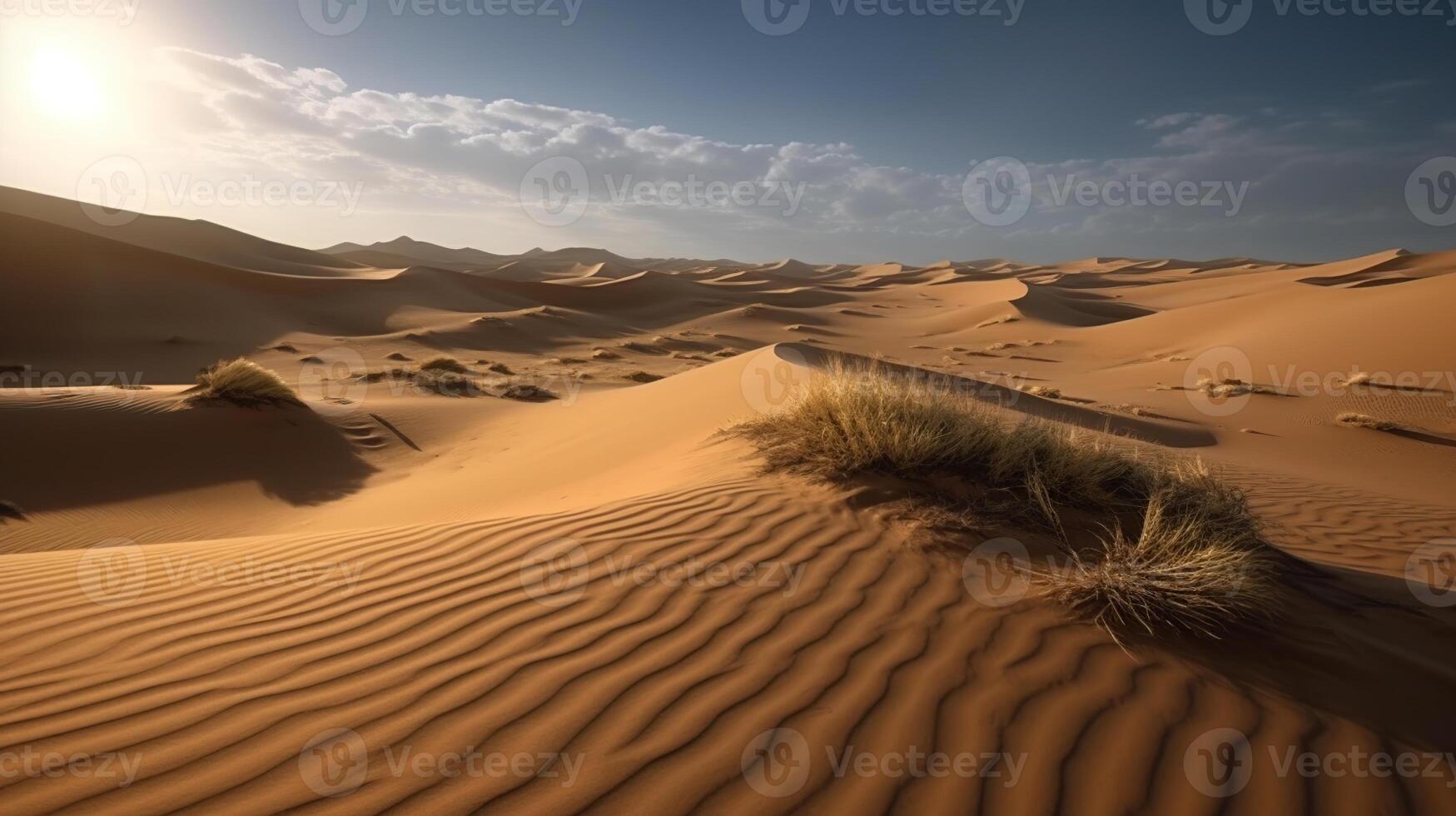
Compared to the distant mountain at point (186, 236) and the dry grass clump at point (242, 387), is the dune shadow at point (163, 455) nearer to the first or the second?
the dry grass clump at point (242, 387)

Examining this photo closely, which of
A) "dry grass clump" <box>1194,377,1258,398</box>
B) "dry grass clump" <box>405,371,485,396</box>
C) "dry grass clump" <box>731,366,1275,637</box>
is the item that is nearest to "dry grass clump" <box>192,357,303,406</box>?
"dry grass clump" <box>405,371,485,396</box>

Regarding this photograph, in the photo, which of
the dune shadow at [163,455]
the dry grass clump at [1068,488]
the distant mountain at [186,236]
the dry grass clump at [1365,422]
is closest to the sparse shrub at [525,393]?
the dune shadow at [163,455]

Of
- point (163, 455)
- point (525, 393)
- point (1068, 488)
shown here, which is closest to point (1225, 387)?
point (1068, 488)

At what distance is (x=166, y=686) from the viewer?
227 cm

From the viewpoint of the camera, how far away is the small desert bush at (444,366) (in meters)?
16.4

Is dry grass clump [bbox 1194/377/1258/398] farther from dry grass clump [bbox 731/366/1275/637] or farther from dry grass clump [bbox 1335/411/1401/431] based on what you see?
dry grass clump [bbox 731/366/1275/637]

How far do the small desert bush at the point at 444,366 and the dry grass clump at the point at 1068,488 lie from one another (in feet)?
45.4

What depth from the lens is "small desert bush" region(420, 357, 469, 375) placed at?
53.7 ft

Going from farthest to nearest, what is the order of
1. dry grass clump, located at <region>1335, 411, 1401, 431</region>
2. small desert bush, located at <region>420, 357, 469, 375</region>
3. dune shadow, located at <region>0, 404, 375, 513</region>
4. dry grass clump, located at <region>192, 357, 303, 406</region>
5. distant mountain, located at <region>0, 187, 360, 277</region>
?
distant mountain, located at <region>0, 187, 360, 277</region>, small desert bush, located at <region>420, 357, 469, 375</region>, dry grass clump, located at <region>1335, 411, 1401, 431</region>, dry grass clump, located at <region>192, 357, 303, 406</region>, dune shadow, located at <region>0, 404, 375, 513</region>

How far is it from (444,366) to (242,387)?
7.66 meters

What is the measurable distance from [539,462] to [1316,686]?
7.12m

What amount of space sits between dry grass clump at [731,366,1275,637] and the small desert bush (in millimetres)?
13847

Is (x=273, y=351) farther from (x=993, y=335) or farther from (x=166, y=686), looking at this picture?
(x=993, y=335)

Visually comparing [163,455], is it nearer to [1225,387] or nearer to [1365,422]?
[1365,422]
